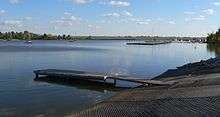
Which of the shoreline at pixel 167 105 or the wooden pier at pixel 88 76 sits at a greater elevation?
the shoreline at pixel 167 105

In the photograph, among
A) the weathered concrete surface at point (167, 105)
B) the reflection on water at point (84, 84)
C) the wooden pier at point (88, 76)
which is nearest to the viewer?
the weathered concrete surface at point (167, 105)

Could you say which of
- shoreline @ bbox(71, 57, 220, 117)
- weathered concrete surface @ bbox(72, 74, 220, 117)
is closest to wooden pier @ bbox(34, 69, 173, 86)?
shoreline @ bbox(71, 57, 220, 117)

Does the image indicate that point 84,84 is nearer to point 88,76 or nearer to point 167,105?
point 88,76

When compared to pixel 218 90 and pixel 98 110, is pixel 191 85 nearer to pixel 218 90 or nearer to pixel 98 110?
pixel 218 90

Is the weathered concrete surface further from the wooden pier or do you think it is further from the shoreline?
the wooden pier

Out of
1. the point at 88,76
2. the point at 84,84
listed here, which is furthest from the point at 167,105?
the point at 88,76

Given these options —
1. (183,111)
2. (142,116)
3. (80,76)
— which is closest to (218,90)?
(183,111)

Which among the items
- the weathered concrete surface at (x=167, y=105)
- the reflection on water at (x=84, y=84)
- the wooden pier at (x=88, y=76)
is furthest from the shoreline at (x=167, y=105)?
the reflection on water at (x=84, y=84)

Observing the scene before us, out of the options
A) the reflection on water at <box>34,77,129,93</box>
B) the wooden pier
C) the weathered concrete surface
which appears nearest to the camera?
the weathered concrete surface

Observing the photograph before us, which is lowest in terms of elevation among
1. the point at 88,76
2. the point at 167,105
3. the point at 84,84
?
the point at 84,84

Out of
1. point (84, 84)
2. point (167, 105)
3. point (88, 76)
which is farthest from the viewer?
point (88, 76)

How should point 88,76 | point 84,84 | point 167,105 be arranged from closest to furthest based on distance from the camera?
point 167,105, point 84,84, point 88,76

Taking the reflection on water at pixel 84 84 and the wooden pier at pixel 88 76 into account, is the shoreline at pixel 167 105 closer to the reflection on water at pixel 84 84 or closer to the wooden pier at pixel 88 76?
the wooden pier at pixel 88 76

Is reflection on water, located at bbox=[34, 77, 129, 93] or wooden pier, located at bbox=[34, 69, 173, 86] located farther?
wooden pier, located at bbox=[34, 69, 173, 86]
